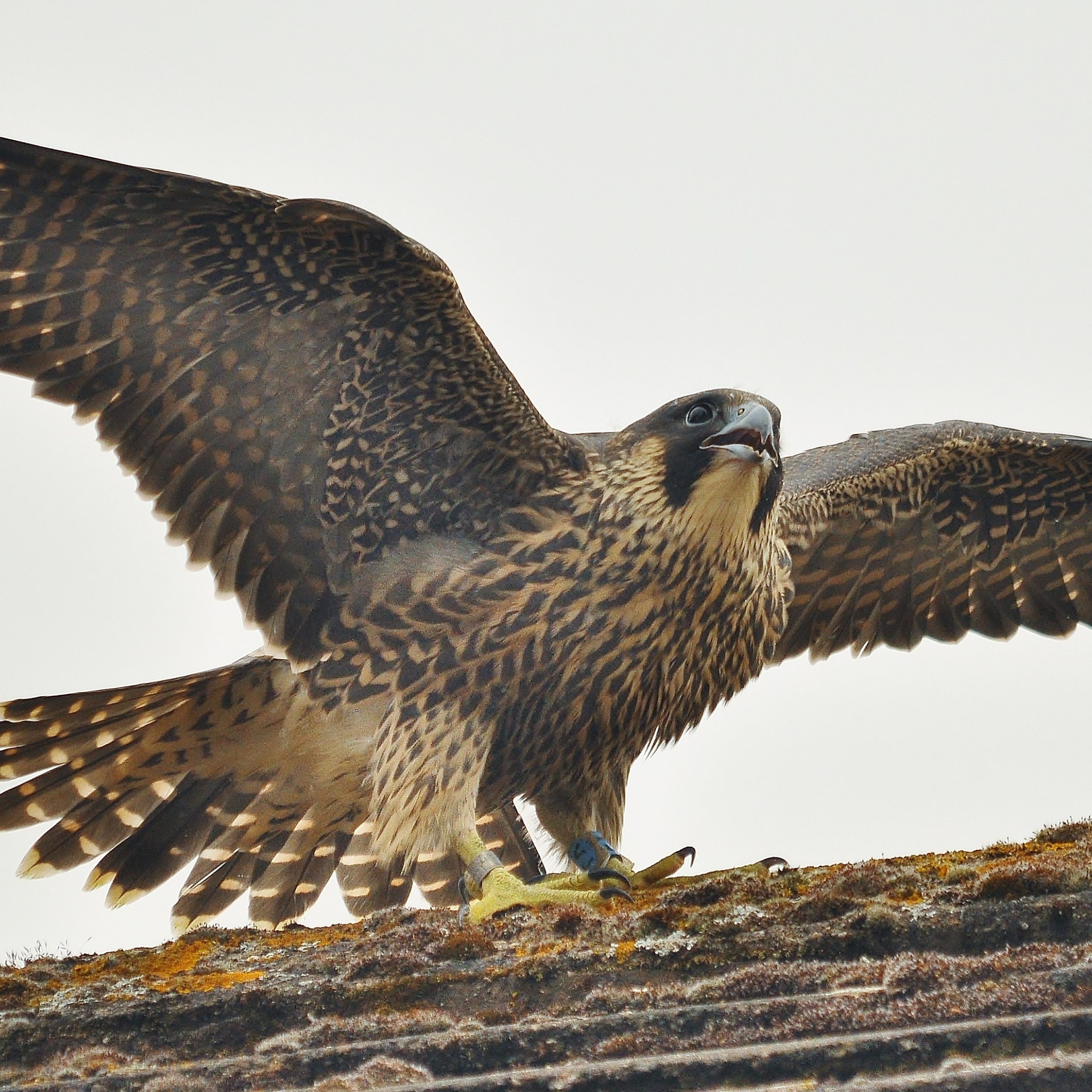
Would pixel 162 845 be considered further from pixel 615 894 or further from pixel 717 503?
pixel 717 503

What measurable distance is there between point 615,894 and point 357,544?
4.87 feet

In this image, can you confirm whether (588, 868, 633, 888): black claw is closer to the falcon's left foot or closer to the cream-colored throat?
the falcon's left foot

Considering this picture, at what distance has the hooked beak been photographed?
4.56m

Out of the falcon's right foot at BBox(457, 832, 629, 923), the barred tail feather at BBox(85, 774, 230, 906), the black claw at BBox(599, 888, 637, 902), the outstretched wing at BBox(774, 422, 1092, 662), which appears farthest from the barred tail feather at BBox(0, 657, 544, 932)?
the outstretched wing at BBox(774, 422, 1092, 662)

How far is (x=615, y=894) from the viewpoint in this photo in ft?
13.0

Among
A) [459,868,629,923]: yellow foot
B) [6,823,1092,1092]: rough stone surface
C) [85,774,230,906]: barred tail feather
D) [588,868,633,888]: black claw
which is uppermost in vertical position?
[85,774,230,906]: barred tail feather

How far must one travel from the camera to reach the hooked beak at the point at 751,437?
179 inches

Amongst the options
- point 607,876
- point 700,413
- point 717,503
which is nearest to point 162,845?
point 607,876

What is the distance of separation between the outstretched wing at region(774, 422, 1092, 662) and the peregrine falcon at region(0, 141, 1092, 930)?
0.71 m

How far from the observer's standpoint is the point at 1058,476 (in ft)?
18.9

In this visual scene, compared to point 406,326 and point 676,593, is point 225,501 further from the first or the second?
point 676,593

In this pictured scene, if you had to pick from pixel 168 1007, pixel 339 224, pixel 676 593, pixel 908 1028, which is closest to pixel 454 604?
pixel 676 593

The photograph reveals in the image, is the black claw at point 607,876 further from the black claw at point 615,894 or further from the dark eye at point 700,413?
the dark eye at point 700,413

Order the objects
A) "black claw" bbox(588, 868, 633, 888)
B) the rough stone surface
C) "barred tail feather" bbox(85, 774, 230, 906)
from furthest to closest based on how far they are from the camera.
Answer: "barred tail feather" bbox(85, 774, 230, 906), "black claw" bbox(588, 868, 633, 888), the rough stone surface
